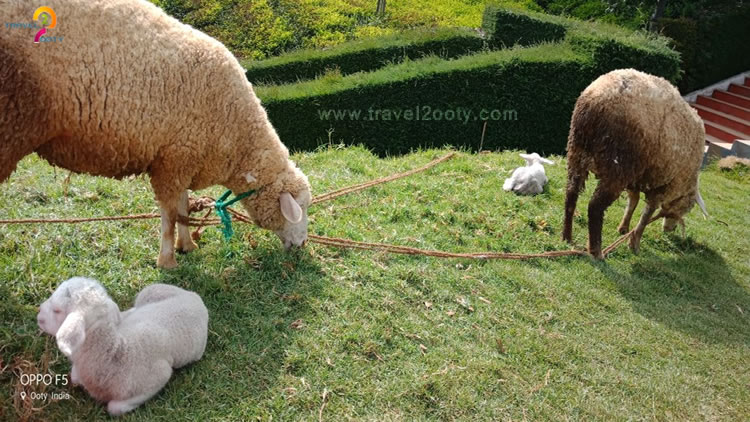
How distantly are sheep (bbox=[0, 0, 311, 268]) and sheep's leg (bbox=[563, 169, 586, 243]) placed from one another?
3.28 m

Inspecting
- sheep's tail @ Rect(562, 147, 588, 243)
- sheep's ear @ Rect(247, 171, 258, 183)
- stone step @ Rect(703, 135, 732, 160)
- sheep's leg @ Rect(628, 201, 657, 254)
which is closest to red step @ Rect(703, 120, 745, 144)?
stone step @ Rect(703, 135, 732, 160)

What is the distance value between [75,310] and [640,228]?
6.23 m

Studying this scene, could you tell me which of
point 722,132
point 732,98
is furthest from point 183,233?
point 732,98

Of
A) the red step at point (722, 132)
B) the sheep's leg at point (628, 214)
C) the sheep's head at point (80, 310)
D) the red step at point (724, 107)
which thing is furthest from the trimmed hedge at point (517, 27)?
the sheep's head at point (80, 310)

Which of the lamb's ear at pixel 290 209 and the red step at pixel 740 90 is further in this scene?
the red step at pixel 740 90

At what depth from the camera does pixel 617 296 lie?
5.50 meters

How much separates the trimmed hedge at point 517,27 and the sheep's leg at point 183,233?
10.2m

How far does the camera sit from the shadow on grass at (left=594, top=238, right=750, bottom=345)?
5.34 metres

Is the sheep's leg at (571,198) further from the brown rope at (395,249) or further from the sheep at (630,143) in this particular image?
the brown rope at (395,249)

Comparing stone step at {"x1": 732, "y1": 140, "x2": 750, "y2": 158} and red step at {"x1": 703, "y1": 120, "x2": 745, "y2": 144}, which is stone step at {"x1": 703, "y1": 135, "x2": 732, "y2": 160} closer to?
stone step at {"x1": 732, "y1": 140, "x2": 750, "y2": 158}

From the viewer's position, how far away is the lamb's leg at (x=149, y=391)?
2.95m

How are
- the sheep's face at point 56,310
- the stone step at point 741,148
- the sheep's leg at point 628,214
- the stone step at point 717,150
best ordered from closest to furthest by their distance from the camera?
the sheep's face at point 56,310 < the sheep's leg at point 628,214 < the stone step at point 741,148 < the stone step at point 717,150

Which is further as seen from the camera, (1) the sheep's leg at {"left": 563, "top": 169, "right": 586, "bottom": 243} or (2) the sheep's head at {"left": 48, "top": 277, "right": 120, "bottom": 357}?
(1) the sheep's leg at {"left": 563, "top": 169, "right": 586, "bottom": 243}

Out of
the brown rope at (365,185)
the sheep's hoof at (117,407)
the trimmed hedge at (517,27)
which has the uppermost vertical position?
the trimmed hedge at (517,27)
